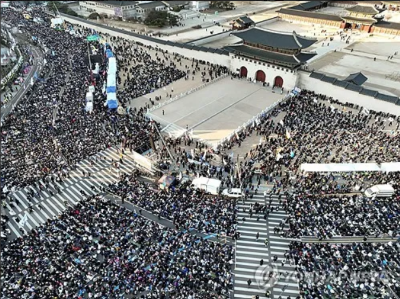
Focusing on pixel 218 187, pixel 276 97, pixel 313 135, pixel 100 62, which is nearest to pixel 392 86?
pixel 276 97

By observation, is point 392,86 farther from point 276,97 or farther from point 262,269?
point 262,269

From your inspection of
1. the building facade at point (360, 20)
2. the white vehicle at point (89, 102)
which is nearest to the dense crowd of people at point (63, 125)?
the white vehicle at point (89, 102)

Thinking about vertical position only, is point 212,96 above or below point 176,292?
above

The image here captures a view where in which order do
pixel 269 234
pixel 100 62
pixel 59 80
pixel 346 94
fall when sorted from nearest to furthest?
pixel 269 234 → pixel 346 94 → pixel 59 80 → pixel 100 62

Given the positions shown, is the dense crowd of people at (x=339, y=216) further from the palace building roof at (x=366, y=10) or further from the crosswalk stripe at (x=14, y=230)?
the palace building roof at (x=366, y=10)

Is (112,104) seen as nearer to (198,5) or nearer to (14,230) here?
(14,230)

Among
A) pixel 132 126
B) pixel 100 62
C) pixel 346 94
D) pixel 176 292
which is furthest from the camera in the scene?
pixel 100 62

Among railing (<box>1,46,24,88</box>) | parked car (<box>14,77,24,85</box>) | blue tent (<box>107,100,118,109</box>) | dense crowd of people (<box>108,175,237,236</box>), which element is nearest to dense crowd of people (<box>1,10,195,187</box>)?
blue tent (<box>107,100,118,109</box>)
